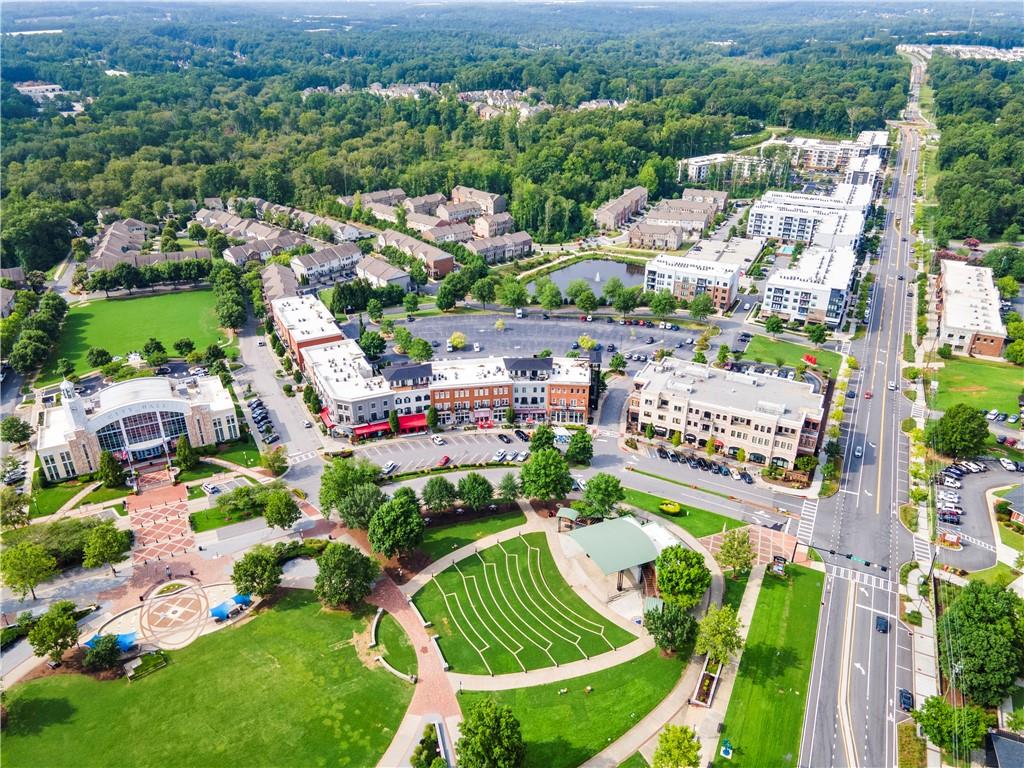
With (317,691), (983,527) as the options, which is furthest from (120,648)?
(983,527)

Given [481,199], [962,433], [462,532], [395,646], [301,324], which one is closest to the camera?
[395,646]

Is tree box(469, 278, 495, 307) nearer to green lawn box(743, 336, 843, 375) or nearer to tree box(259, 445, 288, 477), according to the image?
green lawn box(743, 336, 843, 375)

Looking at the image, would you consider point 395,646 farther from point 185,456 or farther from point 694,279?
point 694,279

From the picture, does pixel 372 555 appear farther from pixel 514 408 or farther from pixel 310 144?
pixel 310 144

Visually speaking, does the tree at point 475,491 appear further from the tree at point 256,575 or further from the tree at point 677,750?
the tree at point 677,750

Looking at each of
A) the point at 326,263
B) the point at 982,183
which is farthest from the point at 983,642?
the point at 982,183

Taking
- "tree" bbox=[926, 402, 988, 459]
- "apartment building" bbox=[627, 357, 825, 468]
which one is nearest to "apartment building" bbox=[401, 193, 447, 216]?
"apartment building" bbox=[627, 357, 825, 468]
